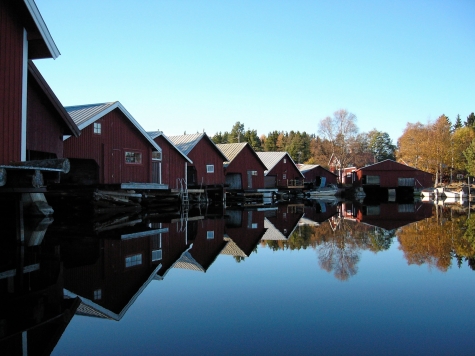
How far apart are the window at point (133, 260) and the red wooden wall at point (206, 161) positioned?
2623 centimetres

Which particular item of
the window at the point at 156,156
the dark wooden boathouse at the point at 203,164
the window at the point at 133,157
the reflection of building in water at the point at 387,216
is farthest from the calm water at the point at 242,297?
the dark wooden boathouse at the point at 203,164

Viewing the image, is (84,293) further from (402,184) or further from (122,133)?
(402,184)

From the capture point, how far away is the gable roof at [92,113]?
73.0 ft

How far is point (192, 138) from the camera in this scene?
36.2m

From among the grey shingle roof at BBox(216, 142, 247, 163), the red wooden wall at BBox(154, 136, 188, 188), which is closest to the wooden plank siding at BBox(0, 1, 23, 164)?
the red wooden wall at BBox(154, 136, 188, 188)

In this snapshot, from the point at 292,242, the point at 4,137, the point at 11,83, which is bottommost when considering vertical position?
the point at 292,242

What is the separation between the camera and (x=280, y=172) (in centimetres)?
5369

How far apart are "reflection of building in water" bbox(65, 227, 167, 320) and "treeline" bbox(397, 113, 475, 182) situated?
65618mm

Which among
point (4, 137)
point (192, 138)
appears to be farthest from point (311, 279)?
point (192, 138)

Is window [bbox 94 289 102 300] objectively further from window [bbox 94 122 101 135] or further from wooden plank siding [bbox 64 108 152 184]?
window [bbox 94 122 101 135]

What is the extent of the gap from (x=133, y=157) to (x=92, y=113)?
3492 millimetres

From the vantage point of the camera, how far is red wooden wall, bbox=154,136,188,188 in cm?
2939

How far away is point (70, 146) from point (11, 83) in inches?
383

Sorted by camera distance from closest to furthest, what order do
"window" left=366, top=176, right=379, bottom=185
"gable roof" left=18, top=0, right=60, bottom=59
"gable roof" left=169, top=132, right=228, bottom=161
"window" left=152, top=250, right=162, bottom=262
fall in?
"window" left=152, top=250, right=162, bottom=262
"gable roof" left=18, top=0, right=60, bottom=59
"gable roof" left=169, top=132, right=228, bottom=161
"window" left=366, top=176, right=379, bottom=185
